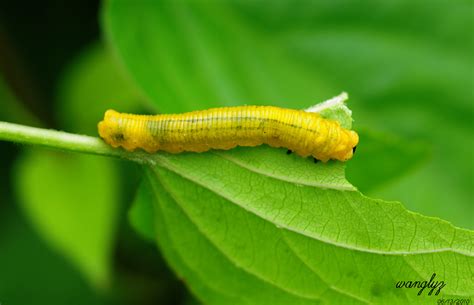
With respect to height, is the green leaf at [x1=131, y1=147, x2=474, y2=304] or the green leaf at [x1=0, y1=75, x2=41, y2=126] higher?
the green leaf at [x1=0, y1=75, x2=41, y2=126]

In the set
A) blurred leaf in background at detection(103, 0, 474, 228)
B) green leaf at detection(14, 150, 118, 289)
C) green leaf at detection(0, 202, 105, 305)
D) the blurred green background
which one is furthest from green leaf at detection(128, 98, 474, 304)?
green leaf at detection(0, 202, 105, 305)

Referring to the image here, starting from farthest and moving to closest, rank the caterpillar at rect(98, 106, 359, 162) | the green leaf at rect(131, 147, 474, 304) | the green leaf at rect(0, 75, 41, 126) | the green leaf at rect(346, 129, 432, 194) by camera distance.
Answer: the green leaf at rect(0, 75, 41, 126) → the green leaf at rect(346, 129, 432, 194) → the caterpillar at rect(98, 106, 359, 162) → the green leaf at rect(131, 147, 474, 304)

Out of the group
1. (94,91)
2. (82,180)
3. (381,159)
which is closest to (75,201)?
(82,180)

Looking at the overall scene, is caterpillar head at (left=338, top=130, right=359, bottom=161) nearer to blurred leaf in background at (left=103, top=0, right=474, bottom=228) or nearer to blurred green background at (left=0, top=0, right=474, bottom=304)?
blurred green background at (left=0, top=0, right=474, bottom=304)

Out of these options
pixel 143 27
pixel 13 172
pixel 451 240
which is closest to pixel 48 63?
pixel 13 172

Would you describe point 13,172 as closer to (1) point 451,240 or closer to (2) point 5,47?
(2) point 5,47

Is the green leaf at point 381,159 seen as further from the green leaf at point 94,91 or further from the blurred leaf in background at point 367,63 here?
the green leaf at point 94,91
